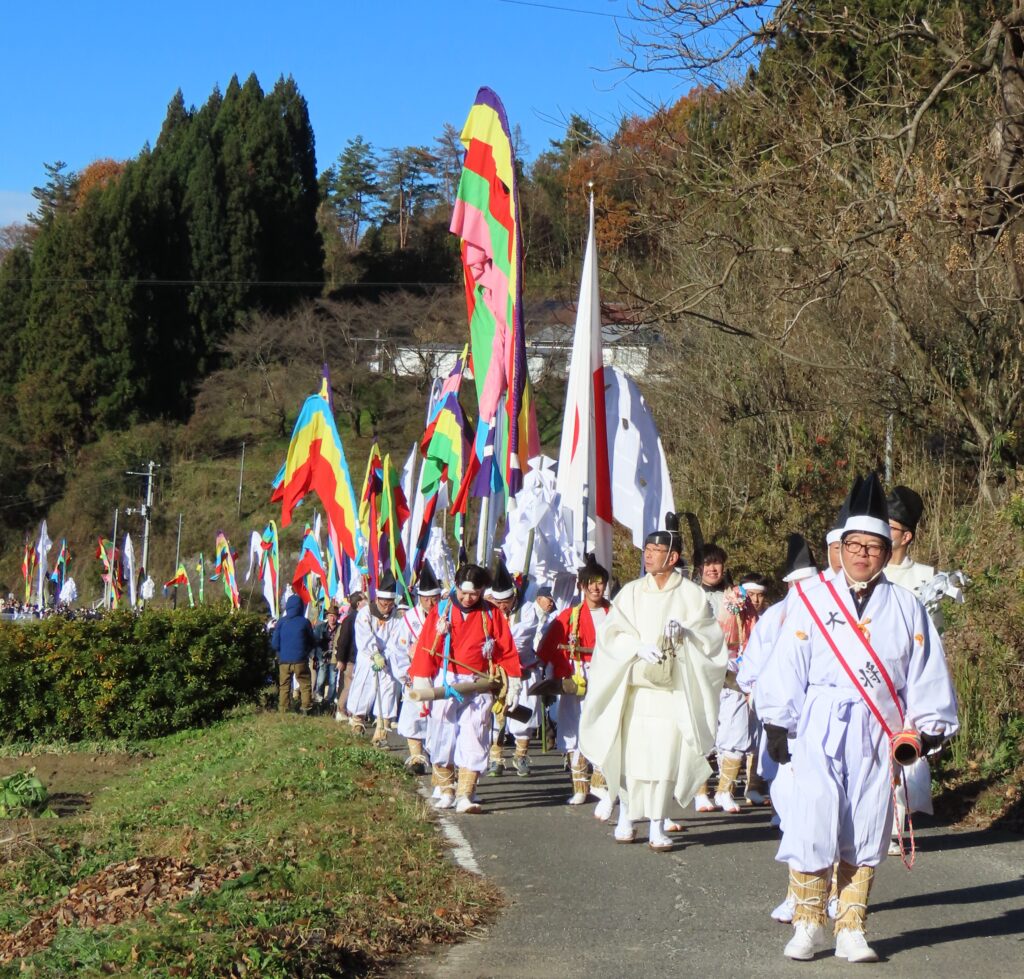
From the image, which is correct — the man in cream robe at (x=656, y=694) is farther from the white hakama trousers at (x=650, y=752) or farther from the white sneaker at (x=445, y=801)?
the white sneaker at (x=445, y=801)

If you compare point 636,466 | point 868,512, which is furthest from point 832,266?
point 868,512

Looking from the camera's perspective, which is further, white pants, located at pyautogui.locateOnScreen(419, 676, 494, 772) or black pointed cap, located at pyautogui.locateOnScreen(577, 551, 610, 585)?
black pointed cap, located at pyautogui.locateOnScreen(577, 551, 610, 585)

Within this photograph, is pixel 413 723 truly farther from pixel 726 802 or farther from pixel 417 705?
pixel 726 802

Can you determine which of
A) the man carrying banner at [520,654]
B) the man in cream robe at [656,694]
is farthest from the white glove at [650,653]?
the man carrying banner at [520,654]

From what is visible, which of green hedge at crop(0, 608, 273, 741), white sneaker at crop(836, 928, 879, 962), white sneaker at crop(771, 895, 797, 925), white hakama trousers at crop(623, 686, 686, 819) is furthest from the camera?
green hedge at crop(0, 608, 273, 741)

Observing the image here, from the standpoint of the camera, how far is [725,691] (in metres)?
11.1

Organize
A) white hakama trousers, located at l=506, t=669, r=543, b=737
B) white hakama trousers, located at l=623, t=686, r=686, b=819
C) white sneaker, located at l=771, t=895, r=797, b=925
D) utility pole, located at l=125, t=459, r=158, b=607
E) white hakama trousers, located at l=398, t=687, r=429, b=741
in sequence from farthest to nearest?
utility pole, located at l=125, t=459, r=158, b=607 → white hakama trousers, located at l=398, t=687, r=429, b=741 → white hakama trousers, located at l=506, t=669, r=543, b=737 → white hakama trousers, located at l=623, t=686, r=686, b=819 → white sneaker, located at l=771, t=895, r=797, b=925

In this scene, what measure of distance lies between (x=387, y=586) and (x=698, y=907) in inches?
402

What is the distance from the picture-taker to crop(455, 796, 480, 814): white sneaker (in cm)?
1055

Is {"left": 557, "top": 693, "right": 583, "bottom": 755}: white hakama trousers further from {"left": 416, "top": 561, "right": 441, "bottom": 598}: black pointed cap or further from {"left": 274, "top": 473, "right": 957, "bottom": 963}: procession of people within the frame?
{"left": 416, "top": 561, "right": 441, "bottom": 598}: black pointed cap

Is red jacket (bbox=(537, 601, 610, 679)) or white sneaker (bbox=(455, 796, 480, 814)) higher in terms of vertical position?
red jacket (bbox=(537, 601, 610, 679))

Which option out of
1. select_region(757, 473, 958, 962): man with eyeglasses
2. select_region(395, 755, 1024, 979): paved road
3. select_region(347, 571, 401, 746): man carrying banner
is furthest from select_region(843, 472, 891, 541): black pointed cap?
select_region(347, 571, 401, 746): man carrying banner

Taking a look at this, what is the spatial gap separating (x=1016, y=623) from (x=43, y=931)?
727 cm

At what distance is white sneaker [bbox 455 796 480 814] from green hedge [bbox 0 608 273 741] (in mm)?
8561
